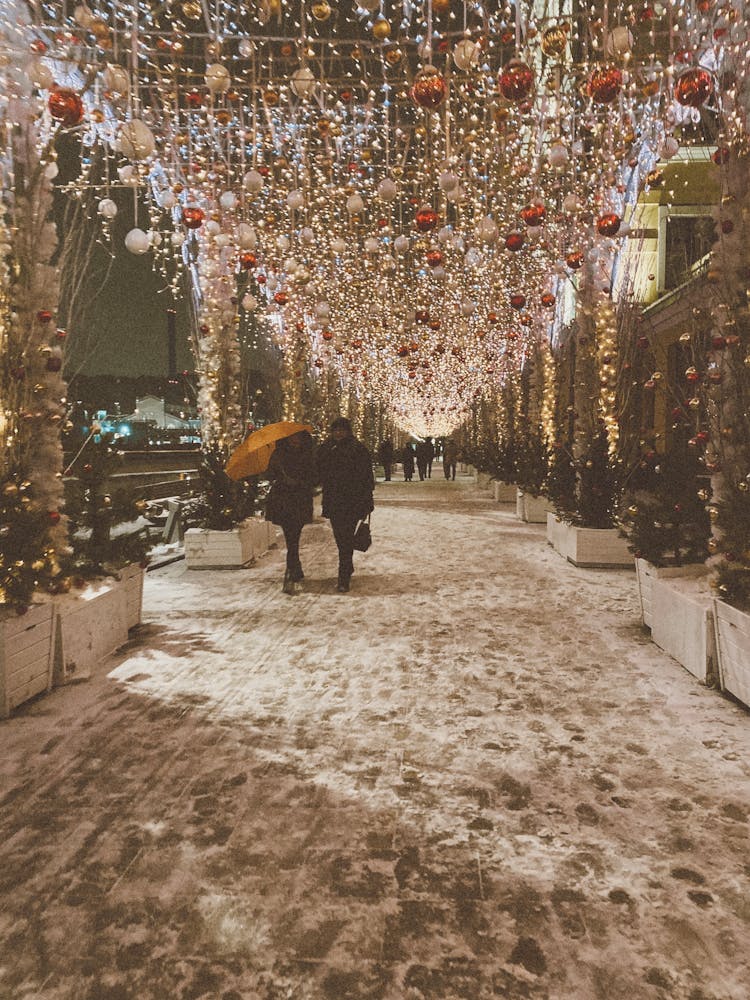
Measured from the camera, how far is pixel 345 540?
8.84 m

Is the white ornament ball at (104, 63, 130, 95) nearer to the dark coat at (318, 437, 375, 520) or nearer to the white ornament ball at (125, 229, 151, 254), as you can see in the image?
the white ornament ball at (125, 229, 151, 254)

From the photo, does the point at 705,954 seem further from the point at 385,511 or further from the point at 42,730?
the point at 385,511

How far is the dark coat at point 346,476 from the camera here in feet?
28.4

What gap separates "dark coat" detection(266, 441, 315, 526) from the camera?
866 cm

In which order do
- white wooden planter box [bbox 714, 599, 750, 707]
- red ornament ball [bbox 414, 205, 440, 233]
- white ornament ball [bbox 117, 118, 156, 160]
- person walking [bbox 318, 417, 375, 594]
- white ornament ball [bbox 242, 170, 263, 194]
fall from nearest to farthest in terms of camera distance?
white ornament ball [bbox 117, 118, 156, 160], white wooden planter box [bbox 714, 599, 750, 707], red ornament ball [bbox 414, 205, 440, 233], white ornament ball [bbox 242, 170, 263, 194], person walking [bbox 318, 417, 375, 594]

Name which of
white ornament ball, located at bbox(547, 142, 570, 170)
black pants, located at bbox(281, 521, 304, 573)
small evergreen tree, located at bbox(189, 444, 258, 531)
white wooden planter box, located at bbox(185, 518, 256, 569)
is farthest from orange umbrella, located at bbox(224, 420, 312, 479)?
white ornament ball, located at bbox(547, 142, 570, 170)

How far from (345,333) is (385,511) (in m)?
6.65

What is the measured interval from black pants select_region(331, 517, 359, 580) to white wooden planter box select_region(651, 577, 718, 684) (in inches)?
141

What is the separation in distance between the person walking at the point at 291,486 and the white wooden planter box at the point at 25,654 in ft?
12.0

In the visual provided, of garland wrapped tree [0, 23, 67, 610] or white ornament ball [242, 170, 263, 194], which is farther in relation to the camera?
white ornament ball [242, 170, 263, 194]

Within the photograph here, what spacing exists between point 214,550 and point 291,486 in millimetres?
2420

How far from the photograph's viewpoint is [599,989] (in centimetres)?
233

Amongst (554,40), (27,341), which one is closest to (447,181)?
(554,40)

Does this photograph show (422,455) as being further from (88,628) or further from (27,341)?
(27,341)
